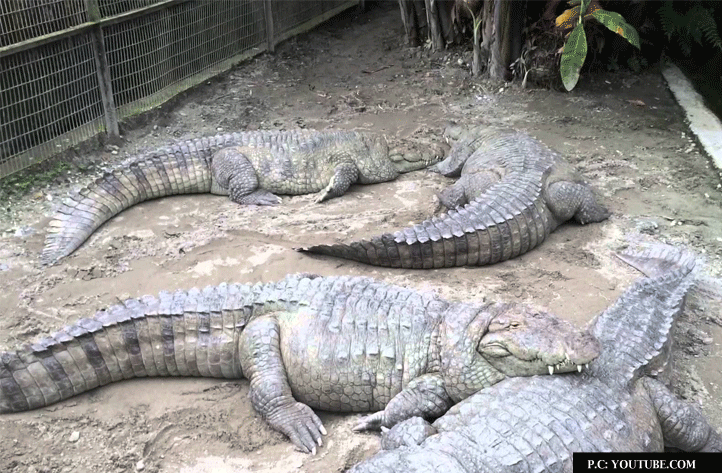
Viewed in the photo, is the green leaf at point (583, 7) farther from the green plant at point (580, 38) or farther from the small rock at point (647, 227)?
the small rock at point (647, 227)

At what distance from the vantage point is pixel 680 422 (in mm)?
3186

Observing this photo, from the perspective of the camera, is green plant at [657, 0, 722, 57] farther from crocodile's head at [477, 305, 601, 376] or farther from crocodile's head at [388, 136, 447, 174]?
crocodile's head at [477, 305, 601, 376]

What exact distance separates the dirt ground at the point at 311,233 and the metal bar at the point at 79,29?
110 centimetres

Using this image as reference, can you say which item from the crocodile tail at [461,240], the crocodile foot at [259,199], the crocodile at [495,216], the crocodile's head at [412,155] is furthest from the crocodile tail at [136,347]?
the crocodile's head at [412,155]

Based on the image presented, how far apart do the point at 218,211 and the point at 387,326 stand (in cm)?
287

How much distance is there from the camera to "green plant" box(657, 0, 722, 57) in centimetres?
843

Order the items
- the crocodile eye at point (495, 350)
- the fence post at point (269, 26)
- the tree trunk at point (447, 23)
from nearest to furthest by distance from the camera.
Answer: the crocodile eye at point (495, 350), the fence post at point (269, 26), the tree trunk at point (447, 23)

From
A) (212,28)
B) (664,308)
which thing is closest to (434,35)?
(212,28)

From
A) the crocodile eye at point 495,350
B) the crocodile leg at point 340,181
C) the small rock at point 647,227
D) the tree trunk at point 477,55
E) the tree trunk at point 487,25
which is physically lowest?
the small rock at point 647,227

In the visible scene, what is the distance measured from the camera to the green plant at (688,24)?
8.43 meters

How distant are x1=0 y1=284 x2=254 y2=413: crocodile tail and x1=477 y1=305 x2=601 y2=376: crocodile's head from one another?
4.53 feet

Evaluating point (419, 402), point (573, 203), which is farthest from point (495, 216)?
point (419, 402)

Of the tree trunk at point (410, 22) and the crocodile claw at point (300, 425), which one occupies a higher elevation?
the tree trunk at point (410, 22)

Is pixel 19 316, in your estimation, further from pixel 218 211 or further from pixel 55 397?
pixel 218 211
